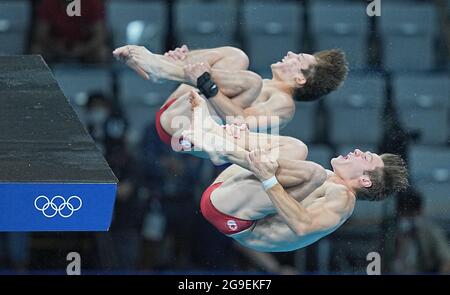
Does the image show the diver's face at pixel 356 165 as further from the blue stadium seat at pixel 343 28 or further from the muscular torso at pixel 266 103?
the blue stadium seat at pixel 343 28

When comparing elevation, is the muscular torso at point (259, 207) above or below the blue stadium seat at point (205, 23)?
below

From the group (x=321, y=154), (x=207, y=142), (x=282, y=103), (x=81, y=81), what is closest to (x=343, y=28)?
(x=282, y=103)

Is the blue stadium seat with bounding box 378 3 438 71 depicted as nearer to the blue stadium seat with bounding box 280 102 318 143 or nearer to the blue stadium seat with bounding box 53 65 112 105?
the blue stadium seat with bounding box 280 102 318 143

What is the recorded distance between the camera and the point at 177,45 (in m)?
7.71

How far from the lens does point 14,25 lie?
7.73 m

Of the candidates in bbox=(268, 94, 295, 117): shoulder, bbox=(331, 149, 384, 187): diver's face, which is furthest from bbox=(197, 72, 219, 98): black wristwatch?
bbox=(331, 149, 384, 187): diver's face

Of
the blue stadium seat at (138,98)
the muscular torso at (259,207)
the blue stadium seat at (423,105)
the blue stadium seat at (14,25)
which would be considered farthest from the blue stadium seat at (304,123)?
the blue stadium seat at (14,25)

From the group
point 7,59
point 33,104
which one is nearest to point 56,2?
point 7,59

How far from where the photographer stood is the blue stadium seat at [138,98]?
7656 millimetres

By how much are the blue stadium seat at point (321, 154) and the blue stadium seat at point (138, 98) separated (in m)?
0.82

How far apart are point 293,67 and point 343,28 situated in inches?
14.8

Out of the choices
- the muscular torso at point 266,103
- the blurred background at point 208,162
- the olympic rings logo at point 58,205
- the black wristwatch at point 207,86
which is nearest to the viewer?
the olympic rings logo at point 58,205

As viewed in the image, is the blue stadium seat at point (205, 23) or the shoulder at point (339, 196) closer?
the shoulder at point (339, 196)

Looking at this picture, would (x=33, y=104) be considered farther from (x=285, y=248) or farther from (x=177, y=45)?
(x=285, y=248)
